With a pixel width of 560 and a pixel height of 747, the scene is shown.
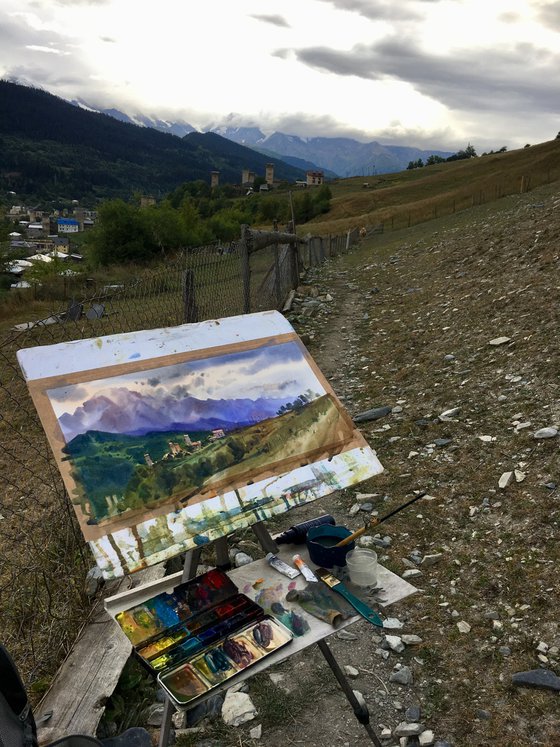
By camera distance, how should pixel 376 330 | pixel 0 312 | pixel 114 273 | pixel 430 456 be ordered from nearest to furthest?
1. pixel 430 456
2. pixel 376 330
3. pixel 0 312
4. pixel 114 273

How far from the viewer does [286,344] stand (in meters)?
3.19

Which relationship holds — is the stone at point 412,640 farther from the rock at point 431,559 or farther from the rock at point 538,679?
the rock at point 431,559

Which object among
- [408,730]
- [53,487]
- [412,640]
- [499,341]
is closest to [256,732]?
[408,730]

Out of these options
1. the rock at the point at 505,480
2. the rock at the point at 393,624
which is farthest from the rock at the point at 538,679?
the rock at the point at 505,480

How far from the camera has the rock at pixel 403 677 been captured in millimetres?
3330

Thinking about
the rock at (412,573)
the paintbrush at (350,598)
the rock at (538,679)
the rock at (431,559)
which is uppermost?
the paintbrush at (350,598)

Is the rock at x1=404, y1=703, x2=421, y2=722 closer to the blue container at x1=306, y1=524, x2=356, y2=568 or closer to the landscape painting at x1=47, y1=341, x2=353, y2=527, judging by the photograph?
the blue container at x1=306, y1=524, x2=356, y2=568

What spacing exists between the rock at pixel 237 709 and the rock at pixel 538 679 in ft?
5.19

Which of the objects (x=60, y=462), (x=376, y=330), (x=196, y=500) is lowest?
(x=376, y=330)

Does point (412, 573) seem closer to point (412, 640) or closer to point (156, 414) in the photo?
point (412, 640)

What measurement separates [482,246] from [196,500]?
45.9 feet

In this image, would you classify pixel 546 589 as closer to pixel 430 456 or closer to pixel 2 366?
pixel 430 456

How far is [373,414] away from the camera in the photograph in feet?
23.2

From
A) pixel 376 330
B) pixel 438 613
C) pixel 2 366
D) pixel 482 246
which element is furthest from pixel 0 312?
pixel 438 613
